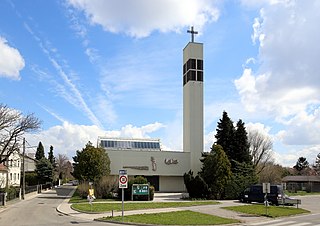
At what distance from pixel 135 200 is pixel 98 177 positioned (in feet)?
23.7

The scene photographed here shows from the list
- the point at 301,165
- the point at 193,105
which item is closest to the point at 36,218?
the point at 193,105

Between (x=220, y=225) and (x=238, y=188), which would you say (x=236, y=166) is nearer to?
(x=238, y=188)

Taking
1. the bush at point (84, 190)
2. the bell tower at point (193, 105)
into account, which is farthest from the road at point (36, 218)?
the bell tower at point (193, 105)

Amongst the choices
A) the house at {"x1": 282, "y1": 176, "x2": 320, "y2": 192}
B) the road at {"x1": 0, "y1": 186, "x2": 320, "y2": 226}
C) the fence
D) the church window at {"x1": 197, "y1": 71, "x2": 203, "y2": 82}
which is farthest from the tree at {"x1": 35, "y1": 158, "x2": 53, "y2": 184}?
the road at {"x1": 0, "y1": 186, "x2": 320, "y2": 226}

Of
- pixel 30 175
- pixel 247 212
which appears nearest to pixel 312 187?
pixel 247 212

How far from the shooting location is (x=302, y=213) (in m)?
30.5

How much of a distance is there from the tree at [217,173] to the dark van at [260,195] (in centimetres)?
466

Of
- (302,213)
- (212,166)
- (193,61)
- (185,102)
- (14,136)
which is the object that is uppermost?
(193,61)

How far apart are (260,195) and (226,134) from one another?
17.3 meters

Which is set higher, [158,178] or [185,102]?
[185,102]

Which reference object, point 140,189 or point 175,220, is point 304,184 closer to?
point 140,189

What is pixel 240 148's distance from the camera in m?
55.9

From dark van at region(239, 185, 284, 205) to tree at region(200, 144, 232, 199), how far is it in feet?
15.3

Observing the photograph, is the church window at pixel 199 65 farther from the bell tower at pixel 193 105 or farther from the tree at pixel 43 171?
the tree at pixel 43 171
